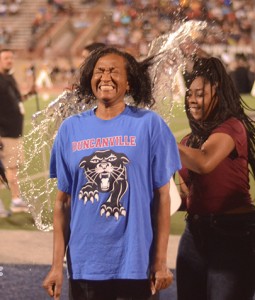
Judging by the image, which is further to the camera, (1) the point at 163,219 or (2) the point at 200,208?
(2) the point at 200,208

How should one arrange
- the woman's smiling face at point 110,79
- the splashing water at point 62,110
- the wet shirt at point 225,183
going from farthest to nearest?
the splashing water at point 62,110, the wet shirt at point 225,183, the woman's smiling face at point 110,79

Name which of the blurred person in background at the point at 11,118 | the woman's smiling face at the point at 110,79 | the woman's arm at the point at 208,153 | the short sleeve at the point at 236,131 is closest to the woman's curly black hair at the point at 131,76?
the woman's smiling face at the point at 110,79

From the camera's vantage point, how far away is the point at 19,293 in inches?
178

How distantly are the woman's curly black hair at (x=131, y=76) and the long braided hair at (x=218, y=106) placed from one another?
433 millimetres

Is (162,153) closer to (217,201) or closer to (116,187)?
(116,187)

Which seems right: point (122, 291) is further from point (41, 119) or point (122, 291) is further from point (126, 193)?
point (41, 119)

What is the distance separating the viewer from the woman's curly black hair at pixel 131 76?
244 cm

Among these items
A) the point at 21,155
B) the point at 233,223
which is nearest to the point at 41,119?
the point at 21,155

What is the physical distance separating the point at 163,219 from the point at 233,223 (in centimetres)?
52

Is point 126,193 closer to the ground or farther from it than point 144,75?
closer to the ground

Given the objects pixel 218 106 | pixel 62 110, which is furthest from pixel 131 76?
pixel 62 110

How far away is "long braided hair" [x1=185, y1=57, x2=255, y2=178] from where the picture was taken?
9.55ft

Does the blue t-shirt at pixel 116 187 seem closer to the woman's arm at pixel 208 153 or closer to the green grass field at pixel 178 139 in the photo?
the woman's arm at pixel 208 153

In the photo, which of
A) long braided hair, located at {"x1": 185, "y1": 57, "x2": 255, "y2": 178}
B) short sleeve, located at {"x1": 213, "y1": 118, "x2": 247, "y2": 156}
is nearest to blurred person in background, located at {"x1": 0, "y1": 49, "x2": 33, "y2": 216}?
long braided hair, located at {"x1": 185, "y1": 57, "x2": 255, "y2": 178}
